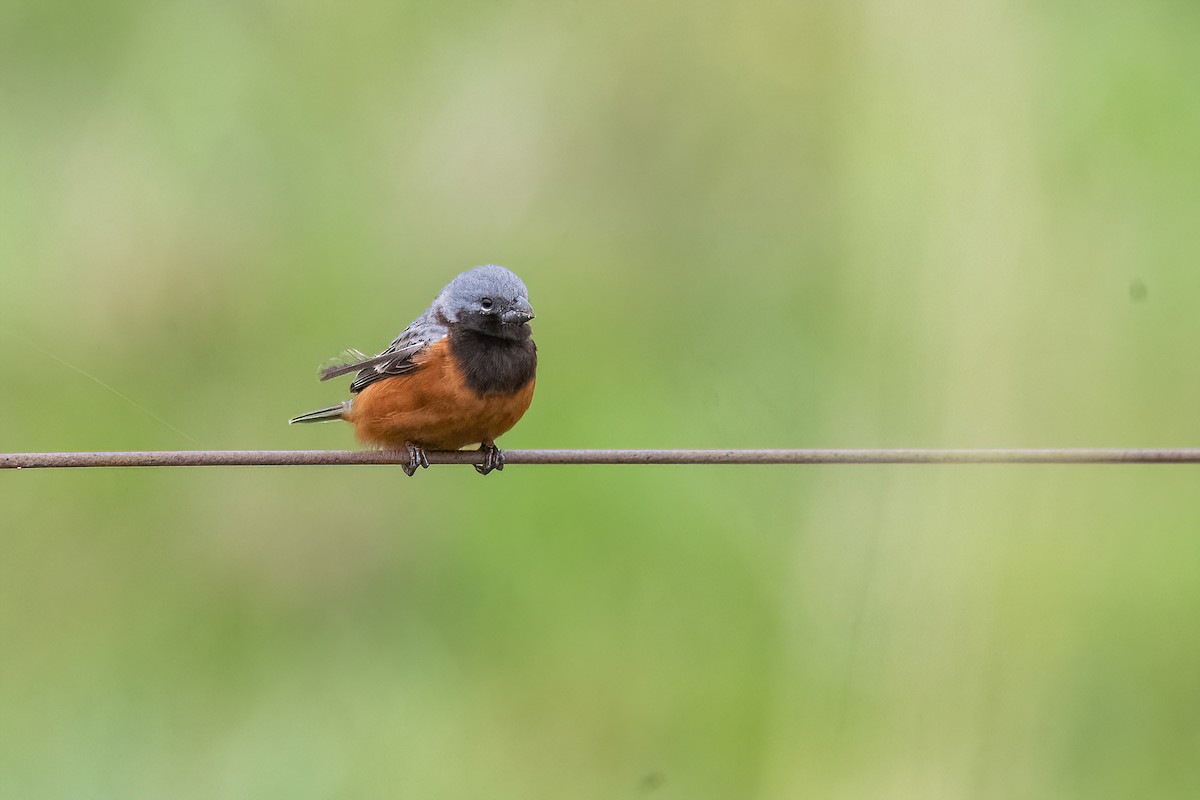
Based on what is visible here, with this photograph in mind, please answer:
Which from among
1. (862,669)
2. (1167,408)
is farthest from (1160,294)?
(862,669)

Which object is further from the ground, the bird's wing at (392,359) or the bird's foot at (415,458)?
the bird's wing at (392,359)

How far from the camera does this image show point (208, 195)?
5.50 metres

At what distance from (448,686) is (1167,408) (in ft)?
11.1

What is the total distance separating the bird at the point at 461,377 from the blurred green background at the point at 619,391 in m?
0.84

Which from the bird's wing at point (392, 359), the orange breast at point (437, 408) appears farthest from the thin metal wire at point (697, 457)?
the bird's wing at point (392, 359)

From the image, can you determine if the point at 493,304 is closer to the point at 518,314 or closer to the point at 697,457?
the point at 518,314

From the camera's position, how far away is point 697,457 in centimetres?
285

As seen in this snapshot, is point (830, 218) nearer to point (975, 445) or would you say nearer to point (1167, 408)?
point (975, 445)

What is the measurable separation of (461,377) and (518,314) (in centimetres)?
32

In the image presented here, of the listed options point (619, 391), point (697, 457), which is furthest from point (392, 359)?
point (697, 457)

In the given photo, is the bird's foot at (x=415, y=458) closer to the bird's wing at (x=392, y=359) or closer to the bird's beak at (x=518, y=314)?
the bird's wing at (x=392, y=359)

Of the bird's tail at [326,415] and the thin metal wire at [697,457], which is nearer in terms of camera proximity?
the thin metal wire at [697,457]

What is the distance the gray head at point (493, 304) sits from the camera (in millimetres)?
4273

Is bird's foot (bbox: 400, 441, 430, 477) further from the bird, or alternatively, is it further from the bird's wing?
the bird's wing
